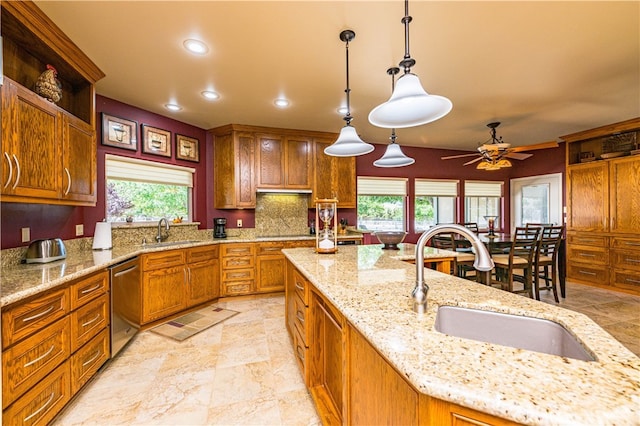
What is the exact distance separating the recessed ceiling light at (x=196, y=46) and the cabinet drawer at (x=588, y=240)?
5.94 meters

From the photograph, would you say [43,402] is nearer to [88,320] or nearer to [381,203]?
[88,320]

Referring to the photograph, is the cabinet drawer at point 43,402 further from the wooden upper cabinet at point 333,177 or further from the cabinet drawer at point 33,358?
the wooden upper cabinet at point 333,177

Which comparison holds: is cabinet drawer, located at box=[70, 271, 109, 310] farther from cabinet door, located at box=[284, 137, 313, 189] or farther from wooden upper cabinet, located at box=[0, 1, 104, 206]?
cabinet door, located at box=[284, 137, 313, 189]

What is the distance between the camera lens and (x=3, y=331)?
132cm

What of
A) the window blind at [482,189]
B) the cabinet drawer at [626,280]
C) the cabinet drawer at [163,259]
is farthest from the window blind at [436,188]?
the cabinet drawer at [163,259]

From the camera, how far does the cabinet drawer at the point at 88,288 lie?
1.83 metres

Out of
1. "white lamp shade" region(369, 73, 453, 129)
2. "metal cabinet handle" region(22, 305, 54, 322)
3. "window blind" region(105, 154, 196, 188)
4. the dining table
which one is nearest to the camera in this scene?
"white lamp shade" region(369, 73, 453, 129)

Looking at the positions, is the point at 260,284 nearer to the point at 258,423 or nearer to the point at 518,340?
the point at 258,423

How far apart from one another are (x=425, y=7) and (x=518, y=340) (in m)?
1.94

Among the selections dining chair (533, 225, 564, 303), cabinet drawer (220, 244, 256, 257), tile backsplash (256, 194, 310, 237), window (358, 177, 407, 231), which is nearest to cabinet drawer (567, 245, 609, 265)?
dining chair (533, 225, 564, 303)

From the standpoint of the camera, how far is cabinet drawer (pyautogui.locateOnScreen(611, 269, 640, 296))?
3992mm

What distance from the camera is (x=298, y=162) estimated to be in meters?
4.43

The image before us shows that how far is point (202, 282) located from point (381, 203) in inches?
139

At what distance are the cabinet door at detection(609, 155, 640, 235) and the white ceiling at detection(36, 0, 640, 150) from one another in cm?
76
